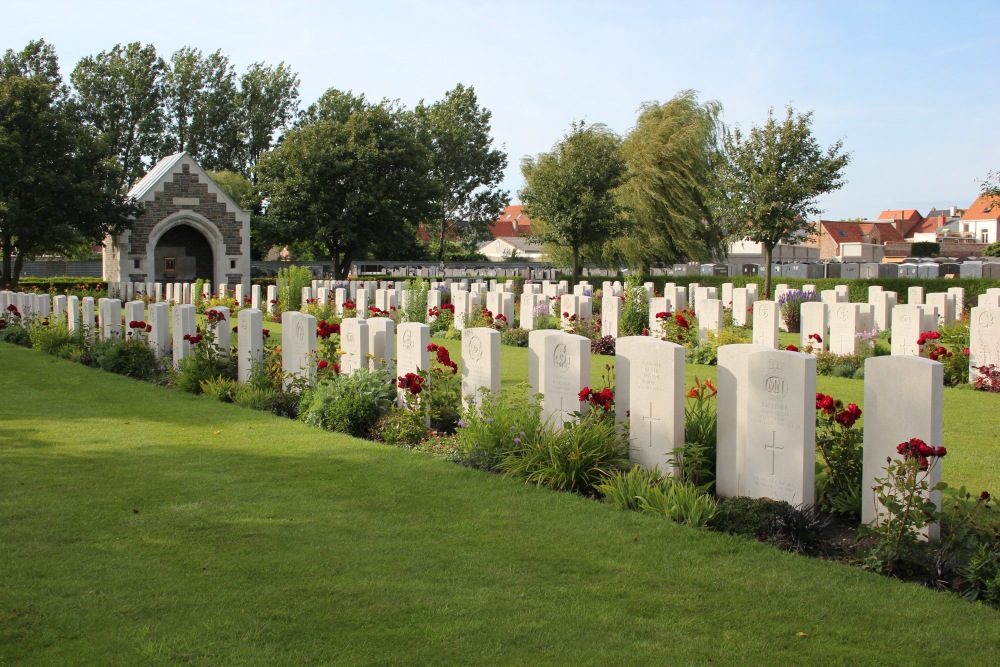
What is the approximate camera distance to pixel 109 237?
33125 mm

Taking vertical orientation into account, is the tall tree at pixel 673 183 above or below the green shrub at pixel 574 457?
above

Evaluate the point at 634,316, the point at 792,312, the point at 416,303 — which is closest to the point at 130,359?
the point at 416,303

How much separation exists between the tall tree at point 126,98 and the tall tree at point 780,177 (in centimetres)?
3608

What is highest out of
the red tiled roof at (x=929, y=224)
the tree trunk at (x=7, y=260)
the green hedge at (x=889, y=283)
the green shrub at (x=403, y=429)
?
the red tiled roof at (x=929, y=224)

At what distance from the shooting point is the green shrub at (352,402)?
816 centimetres

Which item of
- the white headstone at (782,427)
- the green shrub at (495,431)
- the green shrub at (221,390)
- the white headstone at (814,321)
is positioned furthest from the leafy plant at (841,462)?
the white headstone at (814,321)

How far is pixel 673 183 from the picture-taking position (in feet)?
112

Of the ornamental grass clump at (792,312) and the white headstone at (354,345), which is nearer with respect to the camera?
the white headstone at (354,345)

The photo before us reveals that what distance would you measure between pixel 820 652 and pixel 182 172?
110ft

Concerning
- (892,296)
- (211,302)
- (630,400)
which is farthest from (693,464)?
(211,302)

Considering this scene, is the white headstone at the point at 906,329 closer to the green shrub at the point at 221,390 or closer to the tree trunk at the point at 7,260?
the green shrub at the point at 221,390

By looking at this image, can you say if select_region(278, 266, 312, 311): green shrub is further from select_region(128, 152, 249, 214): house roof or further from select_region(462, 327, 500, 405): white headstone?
select_region(462, 327, 500, 405): white headstone

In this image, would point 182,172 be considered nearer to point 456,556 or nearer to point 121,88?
point 121,88

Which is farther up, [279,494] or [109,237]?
[109,237]
